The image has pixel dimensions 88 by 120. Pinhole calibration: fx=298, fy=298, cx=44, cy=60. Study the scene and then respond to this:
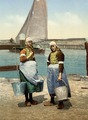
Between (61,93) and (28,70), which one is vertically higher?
(28,70)

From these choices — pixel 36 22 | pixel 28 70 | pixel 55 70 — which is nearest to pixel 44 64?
pixel 28 70

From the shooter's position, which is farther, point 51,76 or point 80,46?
point 80,46

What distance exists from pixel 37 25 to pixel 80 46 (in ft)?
136

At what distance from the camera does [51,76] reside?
23.2 ft

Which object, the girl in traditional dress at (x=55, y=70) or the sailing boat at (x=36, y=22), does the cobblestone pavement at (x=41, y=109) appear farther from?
the sailing boat at (x=36, y=22)

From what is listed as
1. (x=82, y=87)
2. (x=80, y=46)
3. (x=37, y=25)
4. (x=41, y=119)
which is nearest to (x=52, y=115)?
(x=41, y=119)

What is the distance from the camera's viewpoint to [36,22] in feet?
258

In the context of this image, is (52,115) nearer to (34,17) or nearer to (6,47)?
(6,47)

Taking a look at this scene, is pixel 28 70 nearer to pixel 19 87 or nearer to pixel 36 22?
pixel 19 87

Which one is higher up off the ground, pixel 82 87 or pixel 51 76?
pixel 51 76

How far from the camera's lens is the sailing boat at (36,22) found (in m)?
76.1

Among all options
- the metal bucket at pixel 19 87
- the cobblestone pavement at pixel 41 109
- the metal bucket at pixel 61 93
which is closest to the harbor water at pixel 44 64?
the metal bucket at pixel 19 87

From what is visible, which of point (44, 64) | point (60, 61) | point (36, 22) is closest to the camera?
point (60, 61)

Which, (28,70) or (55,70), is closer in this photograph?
(55,70)
